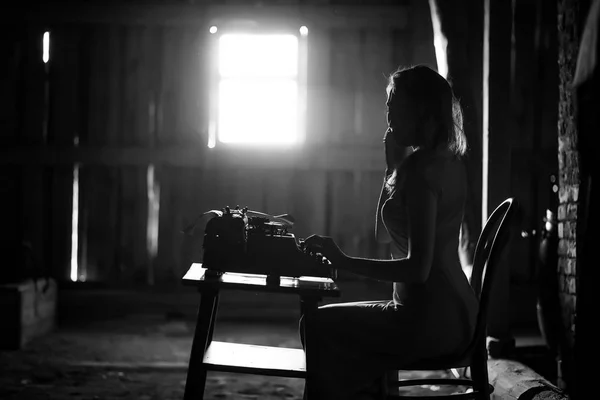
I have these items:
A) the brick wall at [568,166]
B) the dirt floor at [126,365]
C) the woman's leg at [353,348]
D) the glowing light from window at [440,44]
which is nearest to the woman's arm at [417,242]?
the woman's leg at [353,348]

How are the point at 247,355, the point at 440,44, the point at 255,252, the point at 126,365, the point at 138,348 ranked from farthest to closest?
the point at 138,348 → the point at 126,365 → the point at 440,44 → the point at 247,355 → the point at 255,252

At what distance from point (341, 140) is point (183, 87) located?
176 cm

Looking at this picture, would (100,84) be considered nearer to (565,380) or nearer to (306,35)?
(306,35)

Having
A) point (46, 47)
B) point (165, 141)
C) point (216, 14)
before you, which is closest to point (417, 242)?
point (165, 141)

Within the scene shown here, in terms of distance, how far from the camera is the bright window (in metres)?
7.14

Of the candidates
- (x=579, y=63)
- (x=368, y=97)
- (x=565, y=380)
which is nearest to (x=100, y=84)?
(x=368, y=97)

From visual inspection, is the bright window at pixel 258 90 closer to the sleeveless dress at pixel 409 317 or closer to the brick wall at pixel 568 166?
the brick wall at pixel 568 166

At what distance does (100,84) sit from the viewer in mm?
7176

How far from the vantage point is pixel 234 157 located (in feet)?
23.1

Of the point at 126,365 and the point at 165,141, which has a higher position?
the point at 165,141

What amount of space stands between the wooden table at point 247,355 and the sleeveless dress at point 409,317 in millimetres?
53

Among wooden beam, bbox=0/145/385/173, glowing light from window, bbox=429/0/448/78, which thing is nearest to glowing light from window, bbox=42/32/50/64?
wooden beam, bbox=0/145/385/173

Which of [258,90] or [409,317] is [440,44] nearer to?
[409,317]

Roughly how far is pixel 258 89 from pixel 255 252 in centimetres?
477
